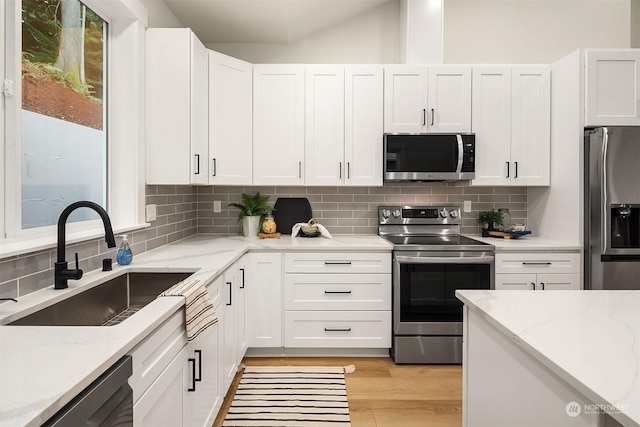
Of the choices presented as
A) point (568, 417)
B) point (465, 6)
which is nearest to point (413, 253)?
point (568, 417)

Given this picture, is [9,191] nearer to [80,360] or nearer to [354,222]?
[80,360]

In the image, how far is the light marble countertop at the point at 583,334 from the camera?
81 centimetres

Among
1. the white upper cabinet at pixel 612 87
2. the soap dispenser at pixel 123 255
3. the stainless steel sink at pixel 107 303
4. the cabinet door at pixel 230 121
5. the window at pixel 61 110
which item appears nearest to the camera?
the stainless steel sink at pixel 107 303

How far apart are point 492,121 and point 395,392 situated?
7.31 ft

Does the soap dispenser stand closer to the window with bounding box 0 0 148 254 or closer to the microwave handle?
the window with bounding box 0 0 148 254

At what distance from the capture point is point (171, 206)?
123 inches

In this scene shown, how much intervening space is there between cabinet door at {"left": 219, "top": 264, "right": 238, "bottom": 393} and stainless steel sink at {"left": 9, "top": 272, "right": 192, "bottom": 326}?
31 cm

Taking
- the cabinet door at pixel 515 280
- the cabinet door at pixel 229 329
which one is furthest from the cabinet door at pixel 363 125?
the cabinet door at pixel 229 329

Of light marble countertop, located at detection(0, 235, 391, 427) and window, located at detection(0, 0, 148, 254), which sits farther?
window, located at detection(0, 0, 148, 254)

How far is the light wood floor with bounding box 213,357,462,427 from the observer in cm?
230

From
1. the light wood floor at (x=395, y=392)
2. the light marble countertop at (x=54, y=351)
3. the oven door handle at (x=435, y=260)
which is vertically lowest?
the light wood floor at (x=395, y=392)

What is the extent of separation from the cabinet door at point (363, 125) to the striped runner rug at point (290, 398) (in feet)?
4.96

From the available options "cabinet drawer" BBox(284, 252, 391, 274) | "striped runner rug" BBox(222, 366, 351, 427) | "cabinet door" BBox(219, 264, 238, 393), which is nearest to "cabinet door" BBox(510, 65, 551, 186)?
"cabinet drawer" BBox(284, 252, 391, 274)

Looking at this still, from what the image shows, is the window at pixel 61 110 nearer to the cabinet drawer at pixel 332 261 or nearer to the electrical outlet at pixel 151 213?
the electrical outlet at pixel 151 213
